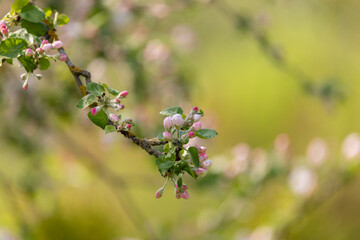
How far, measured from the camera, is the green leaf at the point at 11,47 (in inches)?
13.3

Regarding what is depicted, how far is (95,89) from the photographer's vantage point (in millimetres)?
339

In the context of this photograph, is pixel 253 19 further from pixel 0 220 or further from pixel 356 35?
pixel 356 35

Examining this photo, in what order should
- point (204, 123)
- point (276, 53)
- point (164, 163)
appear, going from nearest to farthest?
point (164, 163)
point (276, 53)
point (204, 123)

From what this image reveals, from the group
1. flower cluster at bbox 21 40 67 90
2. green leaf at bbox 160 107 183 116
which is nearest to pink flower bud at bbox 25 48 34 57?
flower cluster at bbox 21 40 67 90

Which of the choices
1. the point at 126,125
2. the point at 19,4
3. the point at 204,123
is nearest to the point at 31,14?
the point at 19,4

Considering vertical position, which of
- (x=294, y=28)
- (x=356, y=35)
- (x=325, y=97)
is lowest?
(x=325, y=97)

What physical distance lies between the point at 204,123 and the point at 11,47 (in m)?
0.75

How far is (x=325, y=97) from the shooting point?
2.92 feet

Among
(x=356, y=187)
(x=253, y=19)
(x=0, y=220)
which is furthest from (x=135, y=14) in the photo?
(x=356, y=187)

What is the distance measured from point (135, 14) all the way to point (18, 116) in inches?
14.0

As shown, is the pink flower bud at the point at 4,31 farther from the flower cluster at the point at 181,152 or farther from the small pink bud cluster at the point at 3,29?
the flower cluster at the point at 181,152

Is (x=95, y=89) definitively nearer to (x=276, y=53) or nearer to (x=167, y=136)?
(x=167, y=136)

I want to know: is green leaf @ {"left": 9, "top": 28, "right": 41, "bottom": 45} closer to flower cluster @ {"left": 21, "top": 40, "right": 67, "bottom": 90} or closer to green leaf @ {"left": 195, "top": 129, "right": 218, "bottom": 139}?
flower cluster @ {"left": 21, "top": 40, "right": 67, "bottom": 90}

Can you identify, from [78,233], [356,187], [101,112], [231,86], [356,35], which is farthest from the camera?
[231,86]
